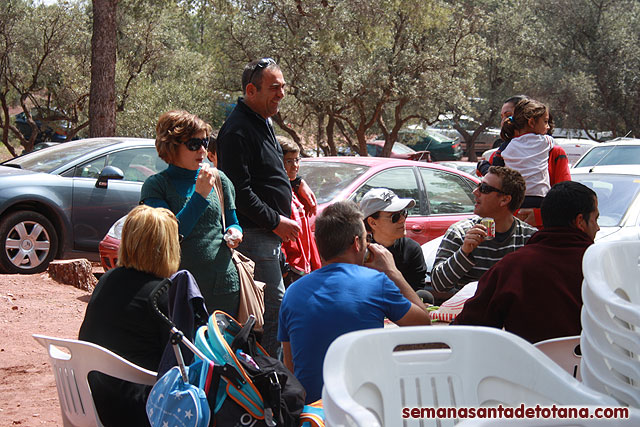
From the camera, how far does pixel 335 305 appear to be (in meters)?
2.94

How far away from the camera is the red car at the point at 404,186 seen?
7246mm

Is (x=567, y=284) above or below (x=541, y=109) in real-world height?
below

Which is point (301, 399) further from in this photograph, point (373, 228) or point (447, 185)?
point (447, 185)

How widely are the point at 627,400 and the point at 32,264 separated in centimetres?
778

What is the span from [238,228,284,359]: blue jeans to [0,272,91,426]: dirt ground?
137 centimetres

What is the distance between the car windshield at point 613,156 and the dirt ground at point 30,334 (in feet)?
29.8

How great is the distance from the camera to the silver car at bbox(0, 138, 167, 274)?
322 inches

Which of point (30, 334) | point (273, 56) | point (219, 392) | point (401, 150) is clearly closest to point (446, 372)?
point (219, 392)

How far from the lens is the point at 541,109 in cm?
528

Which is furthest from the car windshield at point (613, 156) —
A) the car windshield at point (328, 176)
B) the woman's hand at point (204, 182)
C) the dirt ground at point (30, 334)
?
the woman's hand at point (204, 182)

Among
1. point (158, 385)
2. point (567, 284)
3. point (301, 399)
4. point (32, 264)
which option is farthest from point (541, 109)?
point (32, 264)

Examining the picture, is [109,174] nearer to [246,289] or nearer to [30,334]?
[30,334]

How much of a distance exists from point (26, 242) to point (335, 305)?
6342 millimetres

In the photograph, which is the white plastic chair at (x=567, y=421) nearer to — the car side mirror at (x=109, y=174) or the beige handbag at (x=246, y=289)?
the beige handbag at (x=246, y=289)
